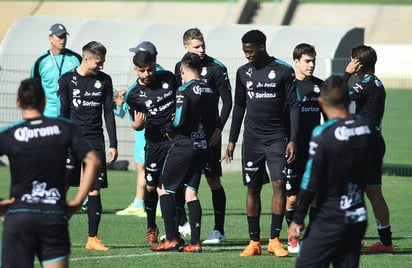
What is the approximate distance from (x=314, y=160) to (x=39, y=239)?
6.67 ft

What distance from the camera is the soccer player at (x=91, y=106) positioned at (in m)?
12.3

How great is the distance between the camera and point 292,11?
2061 inches

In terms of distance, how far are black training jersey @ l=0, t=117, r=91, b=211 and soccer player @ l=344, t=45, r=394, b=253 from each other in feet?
16.3

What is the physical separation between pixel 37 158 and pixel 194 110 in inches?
168

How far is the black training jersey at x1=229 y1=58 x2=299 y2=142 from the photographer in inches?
462

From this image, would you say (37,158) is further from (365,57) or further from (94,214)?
(365,57)

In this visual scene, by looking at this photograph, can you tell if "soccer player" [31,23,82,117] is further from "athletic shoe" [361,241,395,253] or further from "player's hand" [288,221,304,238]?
"player's hand" [288,221,304,238]

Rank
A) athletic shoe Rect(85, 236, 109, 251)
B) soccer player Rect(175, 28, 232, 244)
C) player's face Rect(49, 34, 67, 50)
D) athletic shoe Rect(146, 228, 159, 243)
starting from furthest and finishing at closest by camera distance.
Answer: player's face Rect(49, 34, 67, 50)
soccer player Rect(175, 28, 232, 244)
athletic shoe Rect(146, 228, 159, 243)
athletic shoe Rect(85, 236, 109, 251)

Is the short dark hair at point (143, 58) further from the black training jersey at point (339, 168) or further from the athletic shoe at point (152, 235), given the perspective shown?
the black training jersey at point (339, 168)

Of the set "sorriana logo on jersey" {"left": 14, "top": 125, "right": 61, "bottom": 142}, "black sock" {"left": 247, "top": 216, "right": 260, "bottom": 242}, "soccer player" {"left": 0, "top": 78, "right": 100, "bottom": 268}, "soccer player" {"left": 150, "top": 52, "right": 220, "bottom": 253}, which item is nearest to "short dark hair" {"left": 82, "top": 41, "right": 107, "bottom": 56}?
"soccer player" {"left": 150, "top": 52, "right": 220, "bottom": 253}

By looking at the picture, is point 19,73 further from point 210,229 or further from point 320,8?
point 320,8

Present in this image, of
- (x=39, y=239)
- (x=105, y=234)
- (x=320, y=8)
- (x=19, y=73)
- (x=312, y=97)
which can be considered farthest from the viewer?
(x=320, y=8)

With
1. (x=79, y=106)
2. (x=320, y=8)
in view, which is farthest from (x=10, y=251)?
(x=320, y=8)

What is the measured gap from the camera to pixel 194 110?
11766 mm
